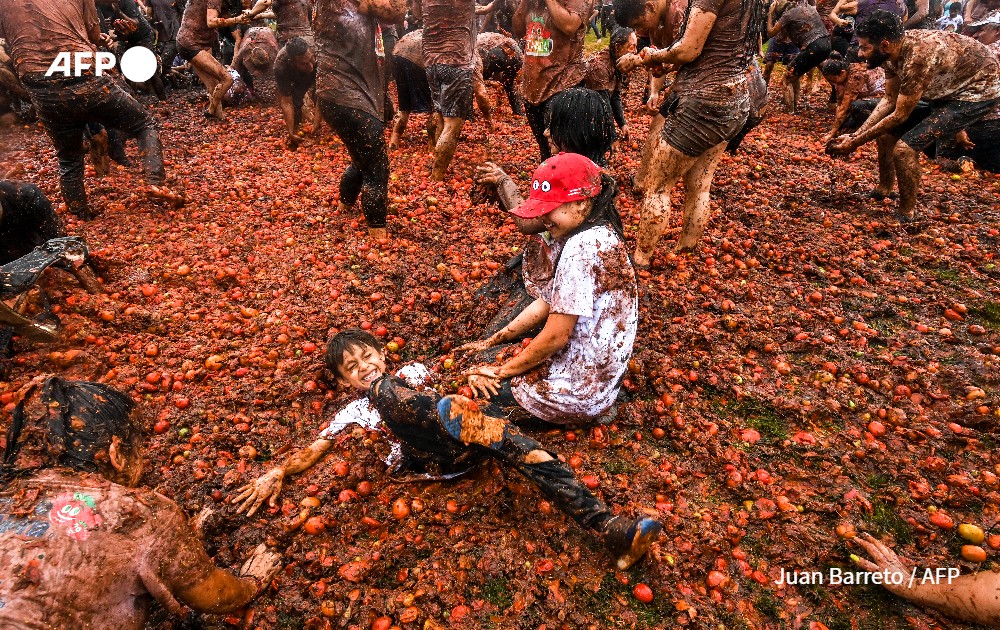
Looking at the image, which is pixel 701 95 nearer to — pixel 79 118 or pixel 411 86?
pixel 411 86

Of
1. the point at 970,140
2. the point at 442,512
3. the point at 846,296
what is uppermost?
the point at 970,140

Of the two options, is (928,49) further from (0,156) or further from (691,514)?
(0,156)

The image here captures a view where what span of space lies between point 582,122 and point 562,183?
48.7 inches

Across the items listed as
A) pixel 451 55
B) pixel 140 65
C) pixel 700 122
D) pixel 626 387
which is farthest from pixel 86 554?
pixel 140 65

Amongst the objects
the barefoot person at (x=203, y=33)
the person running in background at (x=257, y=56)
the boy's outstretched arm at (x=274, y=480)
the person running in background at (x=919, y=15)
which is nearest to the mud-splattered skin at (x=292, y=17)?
the person running in background at (x=257, y=56)

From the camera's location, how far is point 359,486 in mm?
2752

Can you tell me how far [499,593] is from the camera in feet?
7.64

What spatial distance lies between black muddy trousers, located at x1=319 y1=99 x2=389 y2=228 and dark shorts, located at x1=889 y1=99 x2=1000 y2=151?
5072mm

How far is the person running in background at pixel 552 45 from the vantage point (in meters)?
4.58

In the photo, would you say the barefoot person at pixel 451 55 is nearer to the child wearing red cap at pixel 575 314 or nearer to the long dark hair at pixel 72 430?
the child wearing red cap at pixel 575 314

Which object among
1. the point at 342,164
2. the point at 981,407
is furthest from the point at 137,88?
the point at 981,407

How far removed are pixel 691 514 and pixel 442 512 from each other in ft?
4.35

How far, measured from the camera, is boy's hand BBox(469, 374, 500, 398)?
2801 mm

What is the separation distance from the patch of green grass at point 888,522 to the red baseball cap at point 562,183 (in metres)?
2.22
